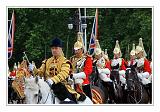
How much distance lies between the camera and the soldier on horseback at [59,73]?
982 centimetres

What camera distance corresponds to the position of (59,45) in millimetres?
10039

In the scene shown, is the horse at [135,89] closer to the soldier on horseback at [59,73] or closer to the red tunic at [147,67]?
the red tunic at [147,67]

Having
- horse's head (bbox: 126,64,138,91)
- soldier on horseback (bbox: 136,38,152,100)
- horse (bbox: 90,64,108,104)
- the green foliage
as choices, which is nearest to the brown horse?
horse (bbox: 90,64,108,104)

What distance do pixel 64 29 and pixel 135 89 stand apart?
802cm

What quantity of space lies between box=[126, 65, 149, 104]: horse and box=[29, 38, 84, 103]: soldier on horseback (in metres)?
3.15

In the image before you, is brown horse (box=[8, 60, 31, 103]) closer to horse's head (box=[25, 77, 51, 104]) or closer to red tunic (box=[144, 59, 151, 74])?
horse's head (box=[25, 77, 51, 104])

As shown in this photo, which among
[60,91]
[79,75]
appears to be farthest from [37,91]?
[79,75]

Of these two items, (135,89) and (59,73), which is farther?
(135,89)

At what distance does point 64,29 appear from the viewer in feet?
68.7

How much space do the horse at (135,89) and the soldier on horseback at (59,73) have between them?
3146mm

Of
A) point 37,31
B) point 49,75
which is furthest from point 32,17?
point 49,75

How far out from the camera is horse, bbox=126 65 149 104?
43.3ft

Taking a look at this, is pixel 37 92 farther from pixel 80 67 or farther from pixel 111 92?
pixel 111 92

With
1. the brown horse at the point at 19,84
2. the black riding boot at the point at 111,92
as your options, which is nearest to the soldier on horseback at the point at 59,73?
the brown horse at the point at 19,84
